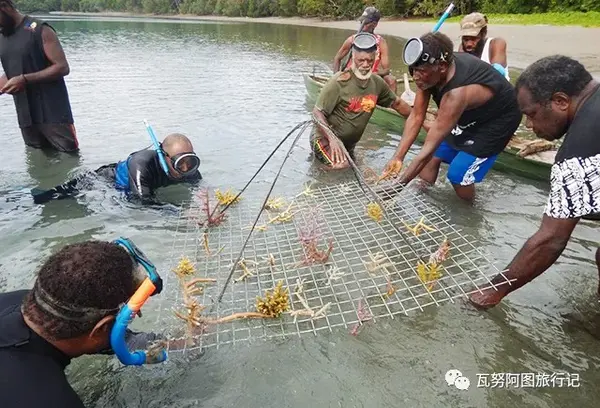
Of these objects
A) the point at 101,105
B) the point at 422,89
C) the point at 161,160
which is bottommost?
the point at 101,105

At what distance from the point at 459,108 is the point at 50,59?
4727 millimetres

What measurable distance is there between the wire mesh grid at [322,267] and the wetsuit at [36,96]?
7.56 feet

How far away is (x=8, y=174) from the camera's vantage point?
21.7ft

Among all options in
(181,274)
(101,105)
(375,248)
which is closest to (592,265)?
(375,248)

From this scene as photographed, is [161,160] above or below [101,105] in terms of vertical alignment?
above

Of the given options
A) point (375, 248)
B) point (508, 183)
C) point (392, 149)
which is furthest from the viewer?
point (392, 149)

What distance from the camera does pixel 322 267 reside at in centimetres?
380

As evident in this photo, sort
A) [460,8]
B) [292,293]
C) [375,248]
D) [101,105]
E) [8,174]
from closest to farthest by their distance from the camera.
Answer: [292,293], [375,248], [8,174], [101,105], [460,8]

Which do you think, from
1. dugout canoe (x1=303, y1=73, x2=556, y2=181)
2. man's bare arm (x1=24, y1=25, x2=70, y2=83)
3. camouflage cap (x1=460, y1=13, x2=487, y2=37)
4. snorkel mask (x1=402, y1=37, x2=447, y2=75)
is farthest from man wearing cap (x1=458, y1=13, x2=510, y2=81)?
man's bare arm (x1=24, y1=25, x2=70, y2=83)

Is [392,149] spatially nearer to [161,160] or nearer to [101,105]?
[161,160]

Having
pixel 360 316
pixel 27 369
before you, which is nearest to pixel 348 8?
pixel 360 316

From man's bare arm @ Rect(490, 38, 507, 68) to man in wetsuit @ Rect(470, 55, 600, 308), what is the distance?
370 centimetres

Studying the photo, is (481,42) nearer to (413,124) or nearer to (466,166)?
(413,124)

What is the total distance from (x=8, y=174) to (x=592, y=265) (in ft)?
24.9
